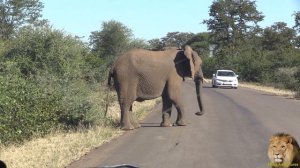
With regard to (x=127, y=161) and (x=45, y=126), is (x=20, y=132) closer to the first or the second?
(x=45, y=126)

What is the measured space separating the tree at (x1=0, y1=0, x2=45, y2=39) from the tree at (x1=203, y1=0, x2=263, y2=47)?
3092 centimetres

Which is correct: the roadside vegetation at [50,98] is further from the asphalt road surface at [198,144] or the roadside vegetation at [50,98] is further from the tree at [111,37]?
the tree at [111,37]

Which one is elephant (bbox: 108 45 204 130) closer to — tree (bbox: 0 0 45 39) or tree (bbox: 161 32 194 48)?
tree (bbox: 0 0 45 39)

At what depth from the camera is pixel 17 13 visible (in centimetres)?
5694

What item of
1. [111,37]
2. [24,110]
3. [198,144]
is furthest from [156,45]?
[198,144]

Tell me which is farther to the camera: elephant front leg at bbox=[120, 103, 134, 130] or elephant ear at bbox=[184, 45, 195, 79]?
elephant ear at bbox=[184, 45, 195, 79]

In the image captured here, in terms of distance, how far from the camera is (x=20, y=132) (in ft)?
40.2

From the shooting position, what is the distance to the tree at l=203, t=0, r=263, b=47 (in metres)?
79.8

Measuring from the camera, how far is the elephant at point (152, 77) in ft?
47.9

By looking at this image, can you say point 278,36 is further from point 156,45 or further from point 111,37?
point 111,37

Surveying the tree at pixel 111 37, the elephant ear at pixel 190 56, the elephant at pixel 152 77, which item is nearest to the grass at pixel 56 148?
the elephant at pixel 152 77

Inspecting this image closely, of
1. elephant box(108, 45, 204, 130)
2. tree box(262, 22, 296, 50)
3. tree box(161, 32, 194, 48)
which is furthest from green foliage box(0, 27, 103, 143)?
tree box(161, 32, 194, 48)

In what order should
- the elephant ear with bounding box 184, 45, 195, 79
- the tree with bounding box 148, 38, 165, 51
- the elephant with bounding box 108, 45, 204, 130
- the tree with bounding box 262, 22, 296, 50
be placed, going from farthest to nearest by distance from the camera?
the tree with bounding box 262, 22, 296, 50 < the tree with bounding box 148, 38, 165, 51 < the elephant ear with bounding box 184, 45, 195, 79 < the elephant with bounding box 108, 45, 204, 130

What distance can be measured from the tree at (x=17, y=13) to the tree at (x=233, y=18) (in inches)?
1217
